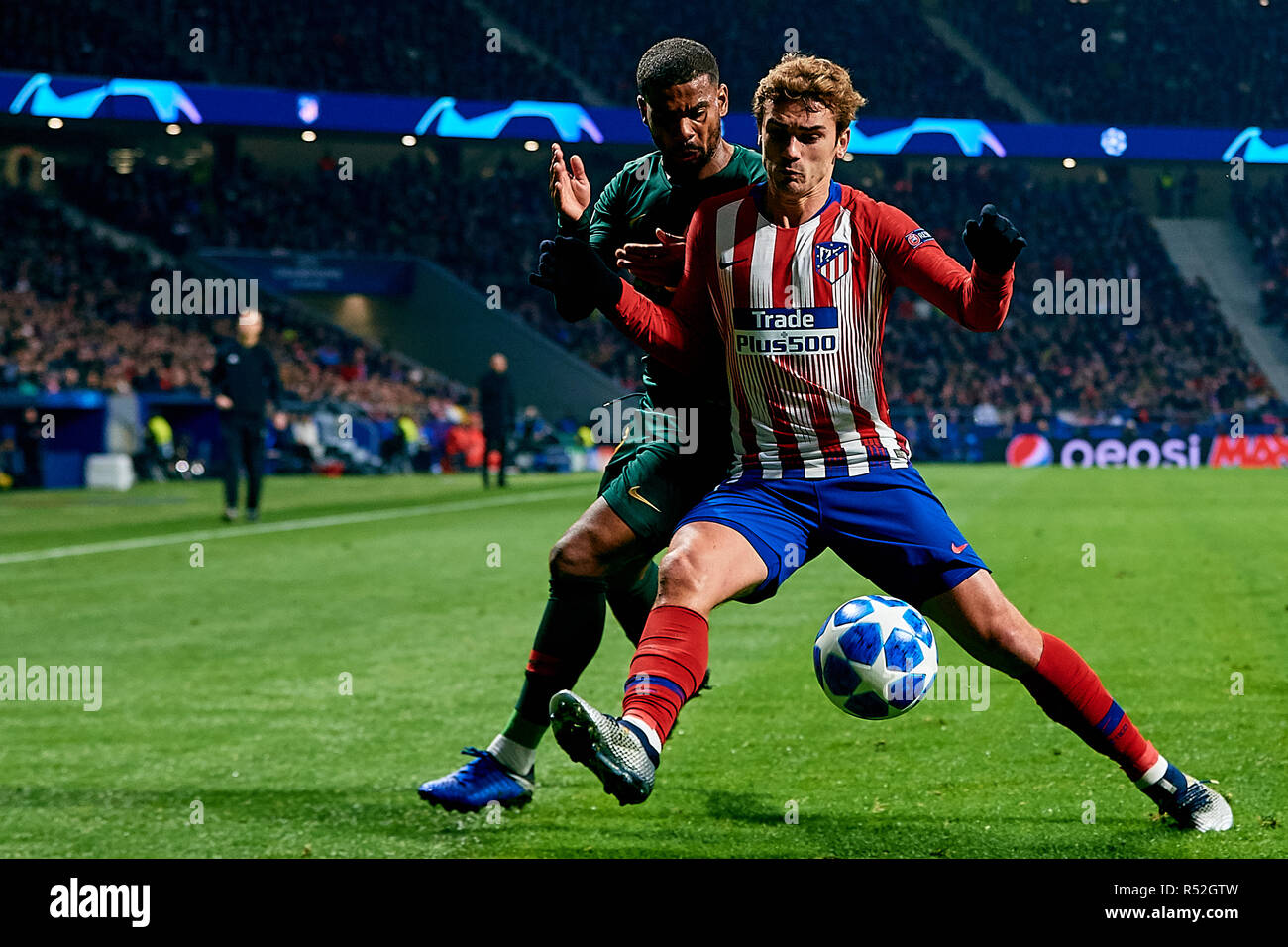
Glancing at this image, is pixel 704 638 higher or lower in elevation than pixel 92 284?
lower

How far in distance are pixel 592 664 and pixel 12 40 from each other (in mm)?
32454

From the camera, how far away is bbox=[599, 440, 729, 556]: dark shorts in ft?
14.0

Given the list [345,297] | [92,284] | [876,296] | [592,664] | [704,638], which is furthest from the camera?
[345,297]

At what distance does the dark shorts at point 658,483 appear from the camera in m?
4.25

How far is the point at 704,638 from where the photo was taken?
138 inches

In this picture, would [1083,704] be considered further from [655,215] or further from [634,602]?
[655,215]

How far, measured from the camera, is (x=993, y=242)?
11.4ft

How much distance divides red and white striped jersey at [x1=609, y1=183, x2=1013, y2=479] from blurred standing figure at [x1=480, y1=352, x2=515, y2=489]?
1759cm

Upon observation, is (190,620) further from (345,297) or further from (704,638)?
(345,297)

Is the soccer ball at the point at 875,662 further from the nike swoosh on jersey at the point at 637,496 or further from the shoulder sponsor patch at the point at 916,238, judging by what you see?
the shoulder sponsor patch at the point at 916,238

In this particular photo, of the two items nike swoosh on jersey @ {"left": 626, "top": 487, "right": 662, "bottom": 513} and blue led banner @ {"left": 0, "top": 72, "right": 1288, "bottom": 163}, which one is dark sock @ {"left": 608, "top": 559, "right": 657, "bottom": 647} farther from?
blue led banner @ {"left": 0, "top": 72, "right": 1288, "bottom": 163}

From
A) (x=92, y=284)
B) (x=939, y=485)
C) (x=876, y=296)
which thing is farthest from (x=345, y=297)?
(x=876, y=296)

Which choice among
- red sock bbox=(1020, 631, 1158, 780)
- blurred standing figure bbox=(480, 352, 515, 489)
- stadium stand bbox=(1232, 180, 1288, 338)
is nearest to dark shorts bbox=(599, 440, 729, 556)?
red sock bbox=(1020, 631, 1158, 780)

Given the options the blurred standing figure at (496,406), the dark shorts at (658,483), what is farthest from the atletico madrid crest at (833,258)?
the blurred standing figure at (496,406)
